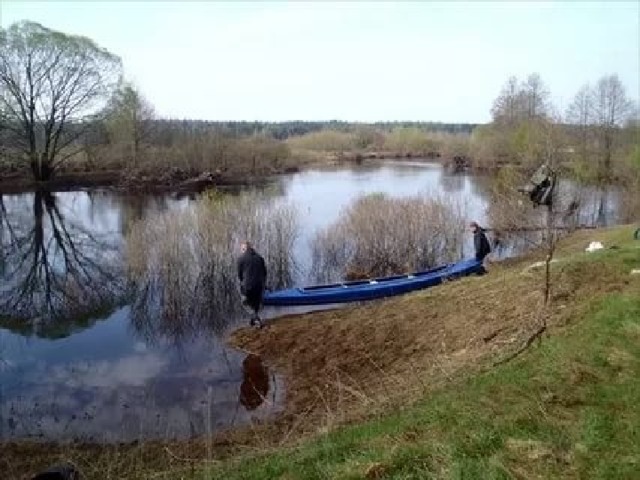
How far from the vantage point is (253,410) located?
410 inches

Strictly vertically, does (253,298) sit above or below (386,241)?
below

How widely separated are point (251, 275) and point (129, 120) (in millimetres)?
40820

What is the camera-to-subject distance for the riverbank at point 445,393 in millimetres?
5230

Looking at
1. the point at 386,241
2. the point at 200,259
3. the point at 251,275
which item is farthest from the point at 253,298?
the point at 386,241

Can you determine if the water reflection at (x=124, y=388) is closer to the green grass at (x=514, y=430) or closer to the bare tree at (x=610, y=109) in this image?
the green grass at (x=514, y=430)

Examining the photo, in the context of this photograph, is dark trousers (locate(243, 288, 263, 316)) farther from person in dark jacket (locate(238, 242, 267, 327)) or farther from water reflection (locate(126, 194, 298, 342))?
water reflection (locate(126, 194, 298, 342))

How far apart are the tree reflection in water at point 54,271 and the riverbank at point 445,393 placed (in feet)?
19.0

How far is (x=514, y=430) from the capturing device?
5.49 meters

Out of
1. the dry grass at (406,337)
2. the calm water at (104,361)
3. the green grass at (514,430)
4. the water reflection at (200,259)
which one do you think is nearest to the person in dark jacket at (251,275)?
the dry grass at (406,337)

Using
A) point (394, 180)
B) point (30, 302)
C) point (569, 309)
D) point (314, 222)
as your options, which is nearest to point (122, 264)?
point (30, 302)

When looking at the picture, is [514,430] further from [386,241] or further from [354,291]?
[386,241]

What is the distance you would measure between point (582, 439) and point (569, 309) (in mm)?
4445

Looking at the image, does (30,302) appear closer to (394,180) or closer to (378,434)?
(378,434)

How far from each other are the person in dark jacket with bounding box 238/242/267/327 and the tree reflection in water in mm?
4838
